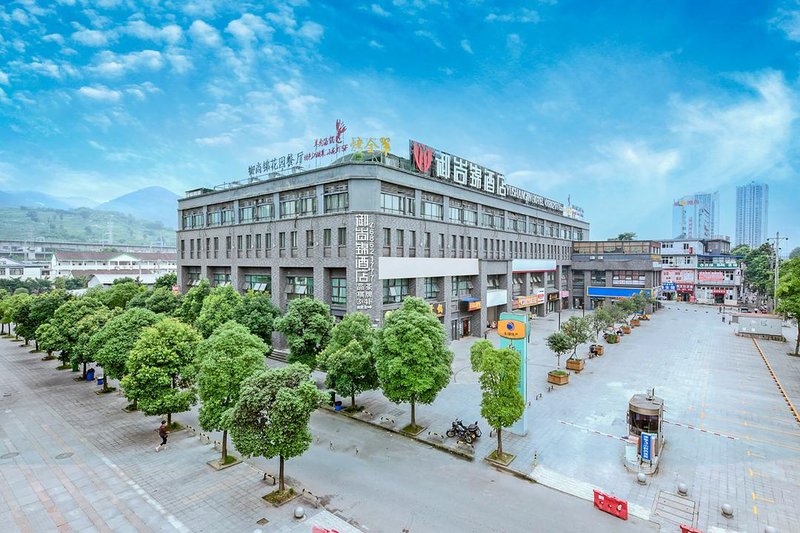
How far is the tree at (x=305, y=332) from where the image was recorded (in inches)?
1063

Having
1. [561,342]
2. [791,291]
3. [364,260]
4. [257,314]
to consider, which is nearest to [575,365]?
[561,342]

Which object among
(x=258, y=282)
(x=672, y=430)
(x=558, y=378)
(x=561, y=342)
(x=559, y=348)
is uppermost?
(x=258, y=282)

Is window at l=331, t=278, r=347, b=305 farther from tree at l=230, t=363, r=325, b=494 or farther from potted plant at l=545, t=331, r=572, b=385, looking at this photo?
tree at l=230, t=363, r=325, b=494

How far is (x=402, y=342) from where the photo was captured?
69.5ft

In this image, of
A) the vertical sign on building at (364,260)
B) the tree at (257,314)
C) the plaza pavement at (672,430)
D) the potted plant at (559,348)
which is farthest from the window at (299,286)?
the potted plant at (559,348)

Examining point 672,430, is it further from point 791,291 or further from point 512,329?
point 791,291

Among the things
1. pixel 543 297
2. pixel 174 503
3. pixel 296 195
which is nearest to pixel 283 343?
pixel 296 195

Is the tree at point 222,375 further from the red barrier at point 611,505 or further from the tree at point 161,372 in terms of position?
the red barrier at point 611,505

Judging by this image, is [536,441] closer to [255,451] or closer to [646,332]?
[255,451]

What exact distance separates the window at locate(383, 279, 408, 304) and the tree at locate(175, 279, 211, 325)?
61.7ft

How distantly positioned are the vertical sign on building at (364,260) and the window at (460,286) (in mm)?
12814

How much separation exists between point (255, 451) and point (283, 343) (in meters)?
28.2

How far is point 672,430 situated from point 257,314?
98.7 ft

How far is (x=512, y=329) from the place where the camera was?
21188 millimetres
